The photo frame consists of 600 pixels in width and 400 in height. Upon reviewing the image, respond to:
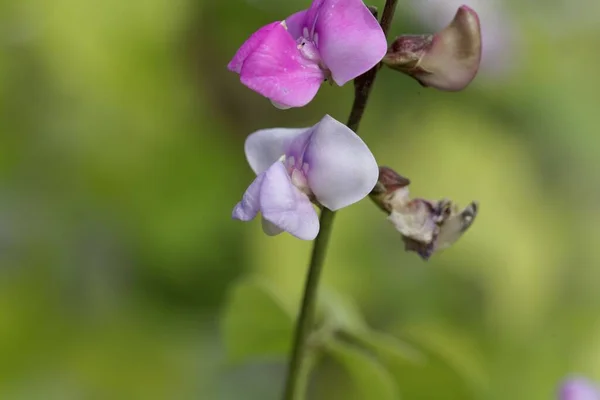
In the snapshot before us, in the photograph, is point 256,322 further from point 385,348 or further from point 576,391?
point 576,391

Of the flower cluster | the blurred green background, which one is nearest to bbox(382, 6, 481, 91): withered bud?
the flower cluster

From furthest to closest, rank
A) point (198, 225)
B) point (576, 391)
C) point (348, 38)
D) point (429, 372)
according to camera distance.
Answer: point (198, 225)
point (429, 372)
point (576, 391)
point (348, 38)

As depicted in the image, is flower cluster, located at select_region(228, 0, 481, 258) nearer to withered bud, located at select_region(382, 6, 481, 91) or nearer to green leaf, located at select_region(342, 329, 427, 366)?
withered bud, located at select_region(382, 6, 481, 91)

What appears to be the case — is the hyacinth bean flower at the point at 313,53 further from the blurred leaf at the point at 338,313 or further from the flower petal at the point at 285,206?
the blurred leaf at the point at 338,313

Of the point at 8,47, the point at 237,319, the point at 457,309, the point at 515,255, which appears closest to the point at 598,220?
the point at 515,255

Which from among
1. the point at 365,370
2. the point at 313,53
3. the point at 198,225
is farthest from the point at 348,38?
the point at 198,225

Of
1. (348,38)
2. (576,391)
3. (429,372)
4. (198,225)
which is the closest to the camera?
(348,38)

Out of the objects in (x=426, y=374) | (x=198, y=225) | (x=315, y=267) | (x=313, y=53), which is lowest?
(x=198, y=225)
